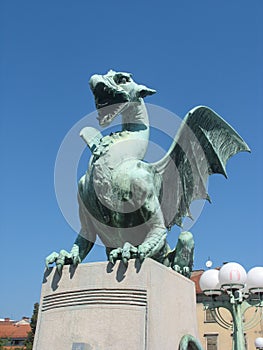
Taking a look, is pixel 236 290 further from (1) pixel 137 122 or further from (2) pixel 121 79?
(2) pixel 121 79

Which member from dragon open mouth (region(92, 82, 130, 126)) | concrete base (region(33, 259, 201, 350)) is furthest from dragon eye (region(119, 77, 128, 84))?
concrete base (region(33, 259, 201, 350))

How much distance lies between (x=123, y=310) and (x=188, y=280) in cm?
123

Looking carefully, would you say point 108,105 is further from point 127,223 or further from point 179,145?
point 127,223

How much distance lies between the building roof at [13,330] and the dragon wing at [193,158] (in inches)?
1928

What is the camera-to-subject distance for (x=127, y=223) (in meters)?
5.07

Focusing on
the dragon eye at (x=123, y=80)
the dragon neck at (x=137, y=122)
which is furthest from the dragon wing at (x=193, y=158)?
the dragon eye at (x=123, y=80)

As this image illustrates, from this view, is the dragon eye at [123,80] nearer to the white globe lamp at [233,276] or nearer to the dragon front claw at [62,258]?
the dragon front claw at [62,258]

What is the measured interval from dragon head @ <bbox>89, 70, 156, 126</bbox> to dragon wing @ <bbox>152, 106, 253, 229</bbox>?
2.49 feet

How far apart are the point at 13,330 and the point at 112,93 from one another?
55.0 m

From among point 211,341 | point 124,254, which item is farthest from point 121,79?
point 211,341

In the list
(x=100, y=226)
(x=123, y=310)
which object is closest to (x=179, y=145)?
(x=100, y=226)

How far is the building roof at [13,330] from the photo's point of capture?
51.3 meters

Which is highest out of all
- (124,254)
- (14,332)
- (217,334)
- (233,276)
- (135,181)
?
(14,332)

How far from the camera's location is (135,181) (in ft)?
16.2
